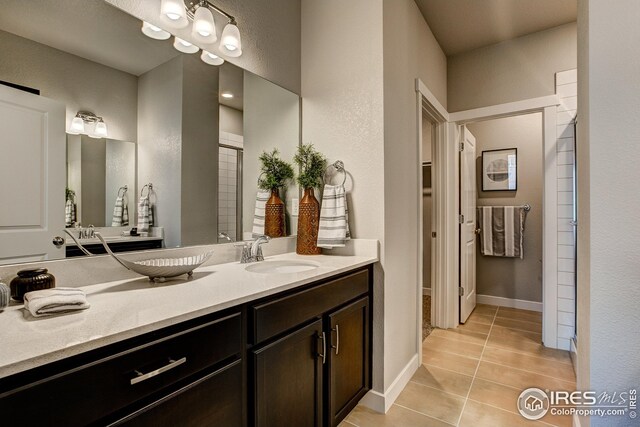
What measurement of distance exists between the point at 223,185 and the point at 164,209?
40cm

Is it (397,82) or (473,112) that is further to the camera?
(473,112)

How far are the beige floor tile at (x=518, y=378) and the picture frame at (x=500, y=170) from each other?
2.16 m

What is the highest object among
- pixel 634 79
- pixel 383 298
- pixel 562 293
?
pixel 634 79

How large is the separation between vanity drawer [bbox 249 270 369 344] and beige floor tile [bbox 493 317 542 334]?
2.25 meters

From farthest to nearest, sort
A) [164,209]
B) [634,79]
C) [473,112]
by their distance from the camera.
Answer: [473,112] → [164,209] → [634,79]

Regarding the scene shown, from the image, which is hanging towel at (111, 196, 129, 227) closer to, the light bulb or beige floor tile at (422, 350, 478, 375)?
the light bulb

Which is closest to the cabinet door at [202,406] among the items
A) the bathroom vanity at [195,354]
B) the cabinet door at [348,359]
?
the bathroom vanity at [195,354]

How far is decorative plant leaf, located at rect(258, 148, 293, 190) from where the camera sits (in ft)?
6.69

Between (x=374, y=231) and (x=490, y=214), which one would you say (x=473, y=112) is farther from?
(x=374, y=231)

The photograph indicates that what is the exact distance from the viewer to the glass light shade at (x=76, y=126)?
3.91 ft

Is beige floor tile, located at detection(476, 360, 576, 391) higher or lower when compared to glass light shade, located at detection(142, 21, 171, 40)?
lower

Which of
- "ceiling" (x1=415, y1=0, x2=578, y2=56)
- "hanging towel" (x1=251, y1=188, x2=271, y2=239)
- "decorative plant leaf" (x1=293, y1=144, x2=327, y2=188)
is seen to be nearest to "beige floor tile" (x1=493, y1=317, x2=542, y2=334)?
"decorative plant leaf" (x1=293, y1=144, x2=327, y2=188)

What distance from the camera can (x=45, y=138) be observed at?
112 centimetres

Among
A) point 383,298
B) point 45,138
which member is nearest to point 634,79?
point 383,298
